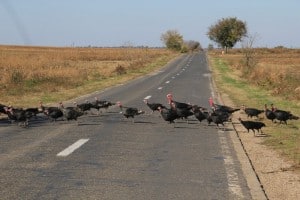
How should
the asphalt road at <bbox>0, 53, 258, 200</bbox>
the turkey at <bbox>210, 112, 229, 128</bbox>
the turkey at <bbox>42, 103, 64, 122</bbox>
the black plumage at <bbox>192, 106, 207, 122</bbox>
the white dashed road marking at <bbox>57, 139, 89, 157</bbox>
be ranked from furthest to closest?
the turkey at <bbox>42, 103, 64, 122</bbox> < the black plumage at <bbox>192, 106, 207, 122</bbox> < the turkey at <bbox>210, 112, 229, 128</bbox> < the white dashed road marking at <bbox>57, 139, 89, 157</bbox> < the asphalt road at <bbox>0, 53, 258, 200</bbox>

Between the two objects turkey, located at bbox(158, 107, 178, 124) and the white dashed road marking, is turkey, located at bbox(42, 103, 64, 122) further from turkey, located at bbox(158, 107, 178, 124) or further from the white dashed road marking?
the white dashed road marking

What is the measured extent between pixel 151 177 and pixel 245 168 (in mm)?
1845

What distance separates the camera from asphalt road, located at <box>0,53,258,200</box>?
7.38m

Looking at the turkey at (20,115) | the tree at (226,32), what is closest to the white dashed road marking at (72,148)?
the turkey at (20,115)

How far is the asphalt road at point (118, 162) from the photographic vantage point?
24.2 ft

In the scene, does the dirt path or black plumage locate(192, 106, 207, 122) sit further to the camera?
black plumage locate(192, 106, 207, 122)

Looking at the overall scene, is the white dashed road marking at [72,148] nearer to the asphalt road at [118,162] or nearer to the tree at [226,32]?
the asphalt road at [118,162]

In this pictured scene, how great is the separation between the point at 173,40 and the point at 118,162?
6799 inches

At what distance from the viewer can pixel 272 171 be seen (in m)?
9.01

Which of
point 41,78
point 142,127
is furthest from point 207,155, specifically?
point 41,78

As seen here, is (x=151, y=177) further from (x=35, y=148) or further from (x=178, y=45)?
(x=178, y=45)

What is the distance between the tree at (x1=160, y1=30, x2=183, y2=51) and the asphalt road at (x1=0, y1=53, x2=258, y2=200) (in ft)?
547

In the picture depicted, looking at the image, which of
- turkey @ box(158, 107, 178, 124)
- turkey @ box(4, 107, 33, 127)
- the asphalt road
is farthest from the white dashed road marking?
turkey @ box(158, 107, 178, 124)

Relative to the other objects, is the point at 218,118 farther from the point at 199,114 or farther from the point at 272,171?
the point at 272,171
